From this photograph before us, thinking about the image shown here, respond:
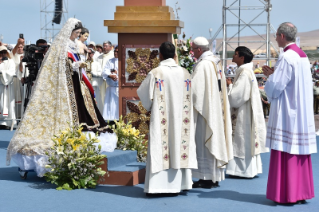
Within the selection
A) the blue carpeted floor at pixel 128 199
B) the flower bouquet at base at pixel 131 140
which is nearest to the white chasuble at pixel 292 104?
the blue carpeted floor at pixel 128 199

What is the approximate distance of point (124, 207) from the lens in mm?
6156

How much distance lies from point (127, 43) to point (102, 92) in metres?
5.49

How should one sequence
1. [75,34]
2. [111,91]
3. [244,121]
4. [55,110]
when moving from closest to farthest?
[55,110] < [75,34] < [244,121] < [111,91]

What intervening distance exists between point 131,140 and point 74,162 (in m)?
1.21

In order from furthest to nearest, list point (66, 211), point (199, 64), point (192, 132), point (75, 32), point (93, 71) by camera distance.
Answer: point (93, 71), point (75, 32), point (199, 64), point (192, 132), point (66, 211)

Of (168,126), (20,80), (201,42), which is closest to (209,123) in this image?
(168,126)

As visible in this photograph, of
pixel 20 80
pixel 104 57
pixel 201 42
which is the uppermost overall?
pixel 104 57

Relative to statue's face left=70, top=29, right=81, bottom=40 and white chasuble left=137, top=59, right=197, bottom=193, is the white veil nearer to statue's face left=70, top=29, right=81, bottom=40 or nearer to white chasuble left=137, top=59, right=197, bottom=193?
statue's face left=70, top=29, right=81, bottom=40

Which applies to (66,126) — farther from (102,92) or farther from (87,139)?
(102,92)

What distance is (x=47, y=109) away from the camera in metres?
7.61

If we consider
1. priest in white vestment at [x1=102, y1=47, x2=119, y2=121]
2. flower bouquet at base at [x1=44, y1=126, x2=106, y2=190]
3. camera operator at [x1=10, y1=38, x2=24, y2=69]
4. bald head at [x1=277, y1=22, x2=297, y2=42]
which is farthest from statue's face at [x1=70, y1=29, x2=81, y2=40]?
camera operator at [x1=10, y1=38, x2=24, y2=69]

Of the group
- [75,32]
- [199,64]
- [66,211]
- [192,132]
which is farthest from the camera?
[75,32]

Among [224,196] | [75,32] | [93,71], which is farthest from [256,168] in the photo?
[93,71]

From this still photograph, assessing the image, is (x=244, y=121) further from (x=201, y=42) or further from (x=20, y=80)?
(x=20, y=80)
